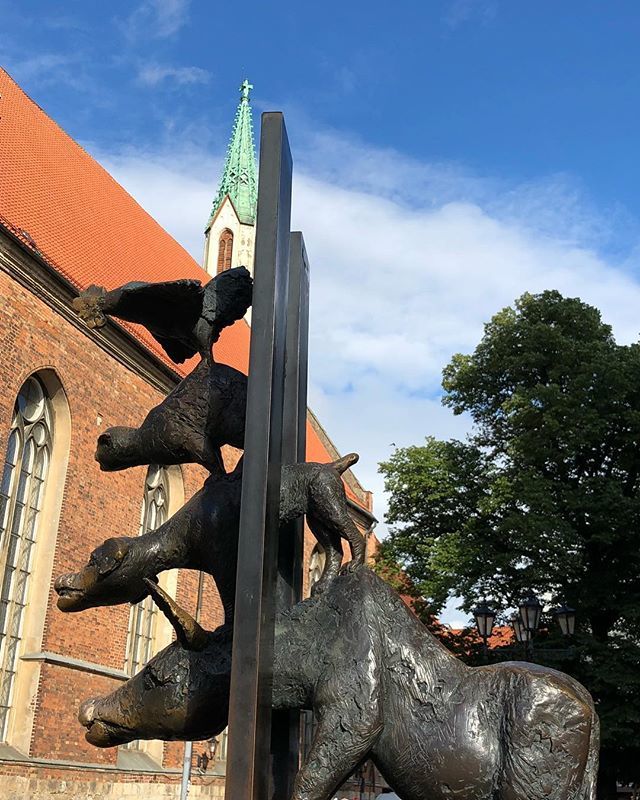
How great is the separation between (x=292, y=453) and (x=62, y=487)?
12.1m

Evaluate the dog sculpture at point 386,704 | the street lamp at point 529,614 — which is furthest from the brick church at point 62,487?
the dog sculpture at point 386,704

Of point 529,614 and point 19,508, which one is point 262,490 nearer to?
point 529,614

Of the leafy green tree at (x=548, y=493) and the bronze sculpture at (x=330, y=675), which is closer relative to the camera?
the bronze sculpture at (x=330, y=675)

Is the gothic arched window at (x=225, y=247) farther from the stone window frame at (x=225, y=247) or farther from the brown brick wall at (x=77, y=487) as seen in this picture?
the brown brick wall at (x=77, y=487)

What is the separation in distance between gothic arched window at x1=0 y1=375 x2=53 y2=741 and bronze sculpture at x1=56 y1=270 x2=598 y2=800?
11.5 m

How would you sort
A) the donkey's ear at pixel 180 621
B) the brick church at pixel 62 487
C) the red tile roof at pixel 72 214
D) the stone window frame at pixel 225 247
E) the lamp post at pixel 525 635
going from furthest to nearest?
the stone window frame at pixel 225 247 < the red tile roof at pixel 72 214 < the brick church at pixel 62 487 < the lamp post at pixel 525 635 < the donkey's ear at pixel 180 621

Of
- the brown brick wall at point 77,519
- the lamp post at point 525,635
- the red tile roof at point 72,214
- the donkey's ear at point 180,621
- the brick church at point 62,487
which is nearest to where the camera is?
the donkey's ear at point 180,621

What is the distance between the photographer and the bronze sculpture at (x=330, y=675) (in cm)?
277

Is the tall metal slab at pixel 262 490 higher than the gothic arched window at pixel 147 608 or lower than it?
lower

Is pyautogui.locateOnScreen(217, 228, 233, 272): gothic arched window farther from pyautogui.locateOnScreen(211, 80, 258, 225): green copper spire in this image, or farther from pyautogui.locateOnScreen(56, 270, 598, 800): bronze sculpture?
pyautogui.locateOnScreen(56, 270, 598, 800): bronze sculpture

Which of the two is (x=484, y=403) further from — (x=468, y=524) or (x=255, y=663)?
(x=255, y=663)

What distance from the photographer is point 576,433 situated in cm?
1836

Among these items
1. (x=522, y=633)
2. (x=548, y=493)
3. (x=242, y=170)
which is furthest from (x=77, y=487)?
(x=242, y=170)

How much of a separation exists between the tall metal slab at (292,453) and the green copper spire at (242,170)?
3136cm
